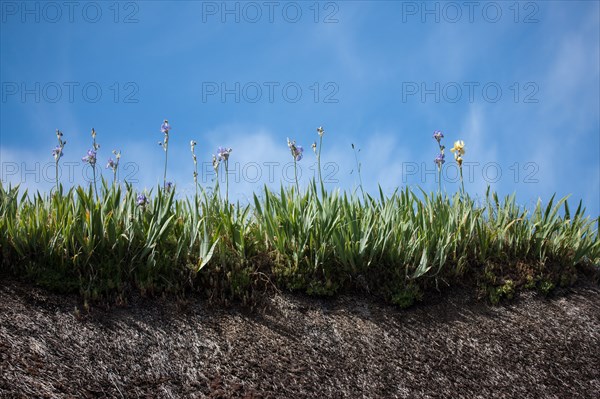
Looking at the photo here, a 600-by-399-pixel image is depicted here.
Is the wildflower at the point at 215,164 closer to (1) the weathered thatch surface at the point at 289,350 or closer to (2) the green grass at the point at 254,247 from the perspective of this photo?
(2) the green grass at the point at 254,247

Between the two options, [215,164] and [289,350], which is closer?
[289,350]

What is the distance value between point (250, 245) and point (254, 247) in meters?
0.04

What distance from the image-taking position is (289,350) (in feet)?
13.3

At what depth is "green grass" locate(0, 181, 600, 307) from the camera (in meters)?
4.32

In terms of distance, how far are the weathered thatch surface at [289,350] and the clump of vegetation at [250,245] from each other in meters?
0.17

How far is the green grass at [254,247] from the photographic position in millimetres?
4324

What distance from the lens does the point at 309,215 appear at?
184 inches

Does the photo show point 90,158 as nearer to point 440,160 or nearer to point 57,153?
point 57,153

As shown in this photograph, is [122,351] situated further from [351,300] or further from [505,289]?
[505,289]

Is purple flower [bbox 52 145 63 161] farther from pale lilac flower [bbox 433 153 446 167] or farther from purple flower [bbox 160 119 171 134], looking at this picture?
pale lilac flower [bbox 433 153 446 167]

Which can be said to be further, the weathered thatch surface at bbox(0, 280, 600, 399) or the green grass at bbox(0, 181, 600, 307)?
the green grass at bbox(0, 181, 600, 307)

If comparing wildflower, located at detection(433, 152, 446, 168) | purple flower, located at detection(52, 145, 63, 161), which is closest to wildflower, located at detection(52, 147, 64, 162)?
purple flower, located at detection(52, 145, 63, 161)

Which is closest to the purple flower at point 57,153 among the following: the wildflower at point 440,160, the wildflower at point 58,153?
the wildflower at point 58,153

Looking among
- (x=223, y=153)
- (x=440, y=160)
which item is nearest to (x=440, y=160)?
(x=440, y=160)
